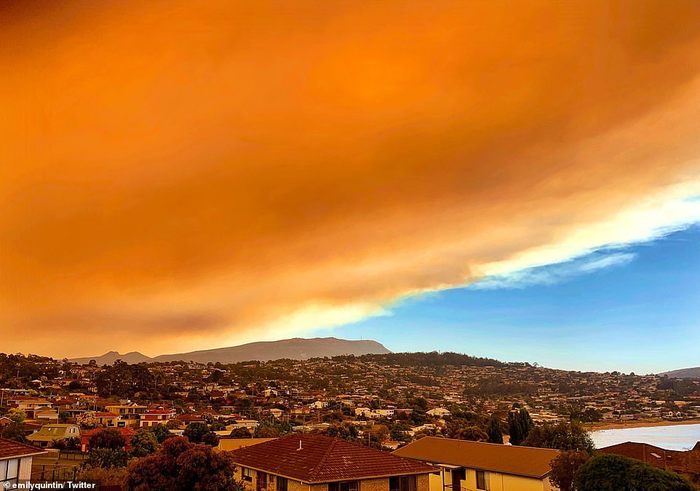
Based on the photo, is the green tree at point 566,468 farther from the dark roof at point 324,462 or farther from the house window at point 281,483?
the house window at point 281,483

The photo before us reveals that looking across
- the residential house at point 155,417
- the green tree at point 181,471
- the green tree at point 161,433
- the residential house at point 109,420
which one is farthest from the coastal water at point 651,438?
the residential house at point 109,420

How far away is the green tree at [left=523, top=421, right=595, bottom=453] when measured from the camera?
112 ft

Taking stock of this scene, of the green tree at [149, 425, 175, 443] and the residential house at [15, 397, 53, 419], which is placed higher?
the residential house at [15, 397, 53, 419]

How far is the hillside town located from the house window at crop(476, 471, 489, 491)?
0.08m

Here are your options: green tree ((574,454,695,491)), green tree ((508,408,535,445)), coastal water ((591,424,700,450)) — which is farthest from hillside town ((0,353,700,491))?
coastal water ((591,424,700,450))

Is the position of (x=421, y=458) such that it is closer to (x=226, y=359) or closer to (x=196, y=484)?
(x=196, y=484)

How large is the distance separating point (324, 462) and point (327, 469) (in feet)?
1.45

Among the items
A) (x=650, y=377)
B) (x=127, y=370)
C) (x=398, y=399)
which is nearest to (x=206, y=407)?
(x=127, y=370)

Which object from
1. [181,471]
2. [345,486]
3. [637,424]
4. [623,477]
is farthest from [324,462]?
[637,424]

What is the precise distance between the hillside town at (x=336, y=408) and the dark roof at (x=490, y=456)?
0.29 ft

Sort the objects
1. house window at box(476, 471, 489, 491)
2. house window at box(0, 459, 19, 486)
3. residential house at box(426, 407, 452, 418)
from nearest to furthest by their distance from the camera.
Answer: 1. house window at box(0, 459, 19, 486)
2. house window at box(476, 471, 489, 491)
3. residential house at box(426, 407, 452, 418)

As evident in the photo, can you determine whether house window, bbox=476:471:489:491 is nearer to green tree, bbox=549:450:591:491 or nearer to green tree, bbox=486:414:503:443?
green tree, bbox=549:450:591:491

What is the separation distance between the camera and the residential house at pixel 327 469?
1736 centimetres

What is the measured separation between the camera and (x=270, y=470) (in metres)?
19.0
